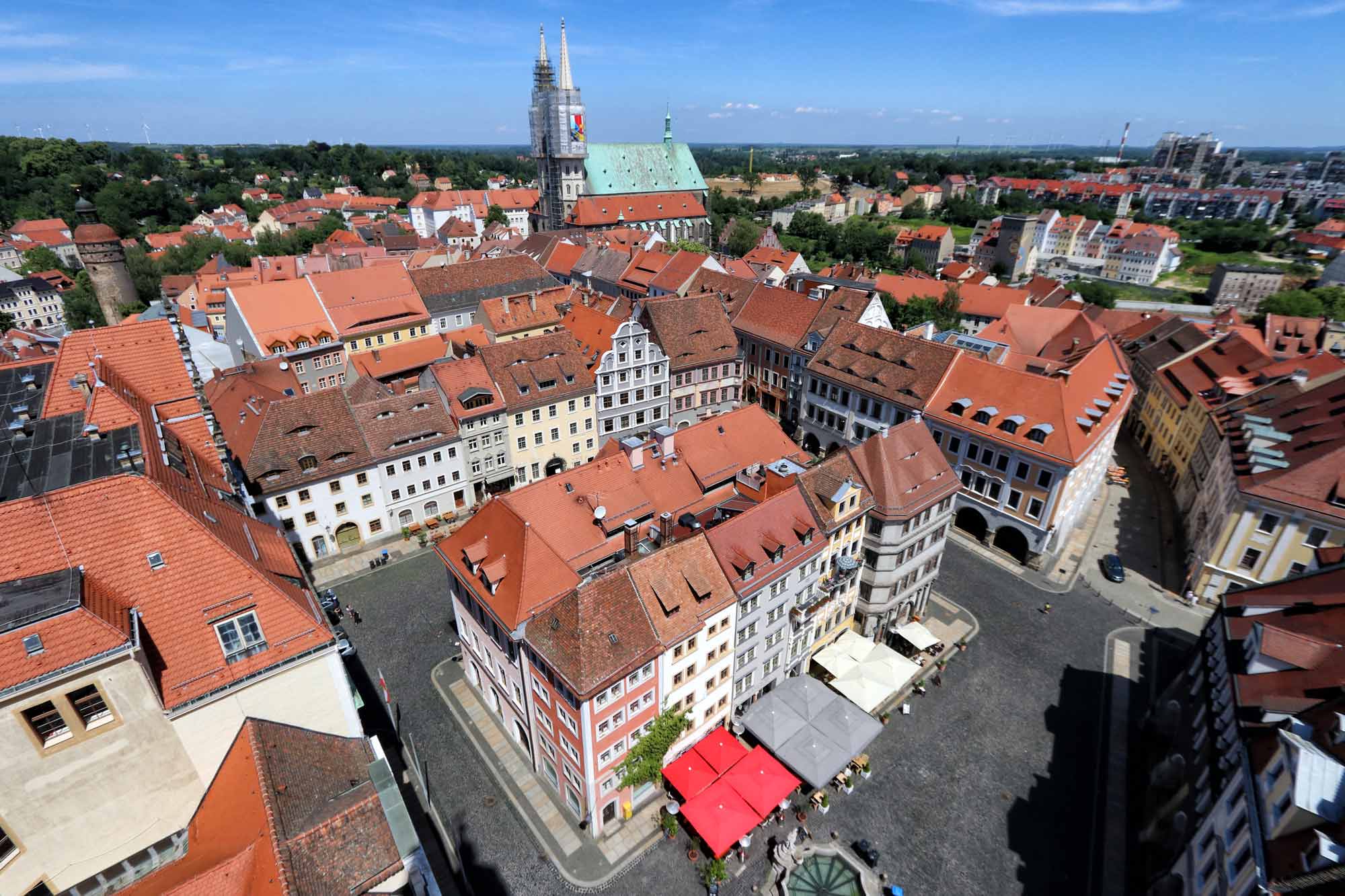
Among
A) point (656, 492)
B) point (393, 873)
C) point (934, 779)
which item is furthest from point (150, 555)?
point (934, 779)

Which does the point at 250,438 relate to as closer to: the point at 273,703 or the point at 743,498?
the point at 273,703

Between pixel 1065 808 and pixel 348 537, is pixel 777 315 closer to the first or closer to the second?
pixel 348 537

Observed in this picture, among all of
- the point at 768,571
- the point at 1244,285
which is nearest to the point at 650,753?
the point at 768,571

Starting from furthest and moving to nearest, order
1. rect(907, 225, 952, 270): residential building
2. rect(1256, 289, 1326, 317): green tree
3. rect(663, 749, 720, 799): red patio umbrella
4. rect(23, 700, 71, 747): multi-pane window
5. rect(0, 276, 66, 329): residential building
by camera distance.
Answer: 1. rect(907, 225, 952, 270): residential building
2. rect(1256, 289, 1326, 317): green tree
3. rect(0, 276, 66, 329): residential building
4. rect(663, 749, 720, 799): red patio umbrella
5. rect(23, 700, 71, 747): multi-pane window

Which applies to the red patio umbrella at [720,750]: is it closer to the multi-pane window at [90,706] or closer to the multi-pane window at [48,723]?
the multi-pane window at [90,706]

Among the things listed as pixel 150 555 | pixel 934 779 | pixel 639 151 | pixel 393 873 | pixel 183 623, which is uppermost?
pixel 639 151

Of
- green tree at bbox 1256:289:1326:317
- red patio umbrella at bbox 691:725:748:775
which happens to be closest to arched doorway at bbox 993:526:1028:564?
red patio umbrella at bbox 691:725:748:775

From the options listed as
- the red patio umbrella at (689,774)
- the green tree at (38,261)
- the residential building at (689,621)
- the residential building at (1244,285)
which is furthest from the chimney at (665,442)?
the residential building at (1244,285)

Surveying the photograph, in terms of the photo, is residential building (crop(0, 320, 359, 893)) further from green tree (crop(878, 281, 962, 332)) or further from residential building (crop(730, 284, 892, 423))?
green tree (crop(878, 281, 962, 332))
